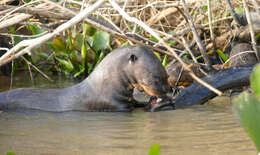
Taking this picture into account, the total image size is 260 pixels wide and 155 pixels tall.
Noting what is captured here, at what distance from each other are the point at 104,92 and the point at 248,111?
3063mm

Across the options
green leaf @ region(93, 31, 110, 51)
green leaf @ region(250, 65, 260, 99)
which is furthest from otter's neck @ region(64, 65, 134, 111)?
green leaf @ region(250, 65, 260, 99)

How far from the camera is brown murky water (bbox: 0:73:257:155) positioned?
274 cm

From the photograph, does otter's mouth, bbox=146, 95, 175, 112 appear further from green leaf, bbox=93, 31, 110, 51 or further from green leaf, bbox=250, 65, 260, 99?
green leaf, bbox=250, 65, 260, 99

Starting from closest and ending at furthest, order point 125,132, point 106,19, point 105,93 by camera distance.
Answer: point 125,132, point 106,19, point 105,93

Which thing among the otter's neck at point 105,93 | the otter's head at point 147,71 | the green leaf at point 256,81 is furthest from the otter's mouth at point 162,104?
the green leaf at point 256,81

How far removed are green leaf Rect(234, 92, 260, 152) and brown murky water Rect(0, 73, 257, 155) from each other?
1293 mm

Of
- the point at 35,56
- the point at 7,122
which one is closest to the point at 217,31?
the point at 35,56

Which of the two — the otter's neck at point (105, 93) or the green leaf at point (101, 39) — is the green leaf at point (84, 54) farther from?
the otter's neck at point (105, 93)

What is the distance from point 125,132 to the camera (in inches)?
130

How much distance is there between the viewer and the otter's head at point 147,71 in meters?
4.06

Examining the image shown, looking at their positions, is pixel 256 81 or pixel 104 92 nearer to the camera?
pixel 256 81

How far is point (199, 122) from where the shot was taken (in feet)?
11.6

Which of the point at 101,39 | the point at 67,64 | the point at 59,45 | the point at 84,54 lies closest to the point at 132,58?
the point at 101,39

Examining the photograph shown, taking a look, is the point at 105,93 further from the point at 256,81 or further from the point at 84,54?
the point at 256,81
